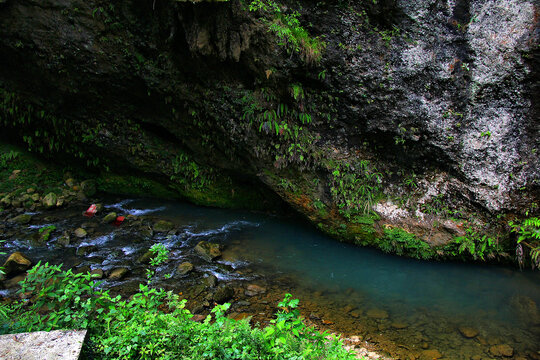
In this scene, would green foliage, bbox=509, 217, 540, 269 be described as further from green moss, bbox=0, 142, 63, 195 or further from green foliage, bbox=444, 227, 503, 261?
green moss, bbox=0, 142, 63, 195

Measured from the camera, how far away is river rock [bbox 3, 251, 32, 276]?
19.5ft

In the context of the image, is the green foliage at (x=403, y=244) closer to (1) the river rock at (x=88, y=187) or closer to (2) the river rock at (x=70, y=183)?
(1) the river rock at (x=88, y=187)

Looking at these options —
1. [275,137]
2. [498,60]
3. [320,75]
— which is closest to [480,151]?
[498,60]

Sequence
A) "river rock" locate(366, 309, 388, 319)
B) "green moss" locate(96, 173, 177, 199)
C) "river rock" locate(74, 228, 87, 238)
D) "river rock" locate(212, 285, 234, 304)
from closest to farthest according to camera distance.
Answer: "river rock" locate(366, 309, 388, 319) < "river rock" locate(212, 285, 234, 304) < "river rock" locate(74, 228, 87, 238) < "green moss" locate(96, 173, 177, 199)

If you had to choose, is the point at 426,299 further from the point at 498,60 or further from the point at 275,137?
the point at 498,60

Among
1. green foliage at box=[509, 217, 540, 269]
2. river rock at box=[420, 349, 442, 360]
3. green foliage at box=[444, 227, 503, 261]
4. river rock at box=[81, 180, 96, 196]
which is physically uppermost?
green foliage at box=[509, 217, 540, 269]

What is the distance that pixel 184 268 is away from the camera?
6.45 metres

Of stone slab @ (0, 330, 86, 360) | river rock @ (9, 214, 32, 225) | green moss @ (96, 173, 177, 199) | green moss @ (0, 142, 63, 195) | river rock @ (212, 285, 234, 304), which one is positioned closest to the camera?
stone slab @ (0, 330, 86, 360)

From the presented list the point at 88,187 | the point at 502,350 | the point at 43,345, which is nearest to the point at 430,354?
the point at 502,350

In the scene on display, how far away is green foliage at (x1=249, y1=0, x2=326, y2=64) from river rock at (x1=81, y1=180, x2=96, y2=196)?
8.14 metres

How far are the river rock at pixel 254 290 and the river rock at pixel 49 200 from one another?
7.31 m

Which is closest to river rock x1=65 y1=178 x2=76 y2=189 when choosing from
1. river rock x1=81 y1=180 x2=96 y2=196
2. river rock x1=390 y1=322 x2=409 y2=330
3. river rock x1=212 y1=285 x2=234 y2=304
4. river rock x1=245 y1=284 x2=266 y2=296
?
river rock x1=81 y1=180 x2=96 y2=196

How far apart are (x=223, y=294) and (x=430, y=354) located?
143 inches

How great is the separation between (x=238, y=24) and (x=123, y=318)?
674 cm
